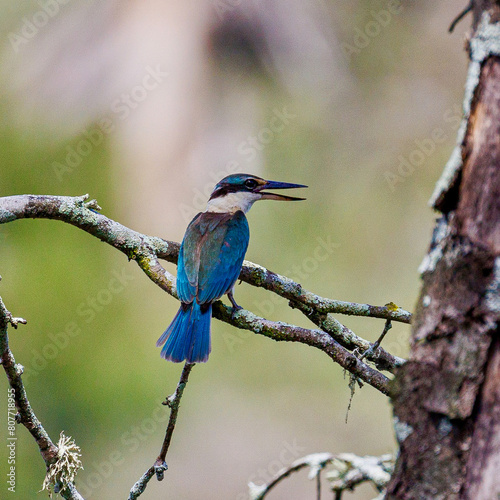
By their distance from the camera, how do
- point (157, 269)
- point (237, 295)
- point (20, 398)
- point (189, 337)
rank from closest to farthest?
point (20, 398)
point (157, 269)
point (189, 337)
point (237, 295)

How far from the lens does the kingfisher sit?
9.51 ft

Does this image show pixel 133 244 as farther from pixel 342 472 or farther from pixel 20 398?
pixel 342 472

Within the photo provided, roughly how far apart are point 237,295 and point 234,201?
12.3ft

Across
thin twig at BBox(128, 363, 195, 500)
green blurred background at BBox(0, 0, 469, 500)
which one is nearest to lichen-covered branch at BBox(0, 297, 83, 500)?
thin twig at BBox(128, 363, 195, 500)

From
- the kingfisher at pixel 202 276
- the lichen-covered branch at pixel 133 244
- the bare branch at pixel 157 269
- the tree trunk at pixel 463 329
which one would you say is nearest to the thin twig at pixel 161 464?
the bare branch at pixel 157 269

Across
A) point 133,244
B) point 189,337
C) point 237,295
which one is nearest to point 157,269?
point 133,244

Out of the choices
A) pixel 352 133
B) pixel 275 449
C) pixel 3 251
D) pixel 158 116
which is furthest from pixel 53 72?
pixel 275 449

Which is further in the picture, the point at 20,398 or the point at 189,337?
the point at 189,337

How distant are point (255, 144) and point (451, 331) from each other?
6.18 m

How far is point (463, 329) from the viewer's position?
1.13 meters

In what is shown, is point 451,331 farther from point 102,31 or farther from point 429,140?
point 429,140

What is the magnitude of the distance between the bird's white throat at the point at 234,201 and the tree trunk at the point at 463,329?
2727 millimetres

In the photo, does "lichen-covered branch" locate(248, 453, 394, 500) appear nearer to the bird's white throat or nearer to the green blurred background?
the bird's white throat

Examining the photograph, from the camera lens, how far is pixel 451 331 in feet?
3.76
